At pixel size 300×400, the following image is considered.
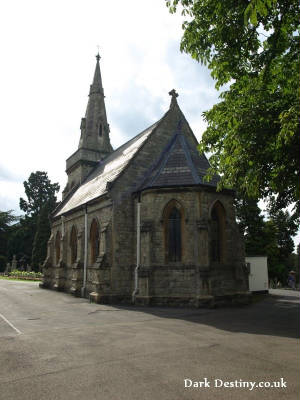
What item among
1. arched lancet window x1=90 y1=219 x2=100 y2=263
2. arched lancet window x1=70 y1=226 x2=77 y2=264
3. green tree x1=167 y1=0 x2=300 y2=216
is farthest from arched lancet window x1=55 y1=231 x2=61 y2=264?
green tree x1=167 y1=0 x2=300 y2=216

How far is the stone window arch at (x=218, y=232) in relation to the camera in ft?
53.2

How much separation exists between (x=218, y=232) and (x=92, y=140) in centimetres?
2057

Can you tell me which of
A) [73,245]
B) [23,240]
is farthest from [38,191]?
[73,245]

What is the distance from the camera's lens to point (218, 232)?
16.6 m

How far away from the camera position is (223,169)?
9578mm

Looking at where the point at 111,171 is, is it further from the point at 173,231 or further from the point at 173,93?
the point at 173,231

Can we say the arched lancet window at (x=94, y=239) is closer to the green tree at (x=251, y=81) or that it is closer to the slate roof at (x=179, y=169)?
the slate roof at (x=179, y=169)

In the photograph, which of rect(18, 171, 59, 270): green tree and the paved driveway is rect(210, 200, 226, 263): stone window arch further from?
rect(18, 171, 59, 270): green tree

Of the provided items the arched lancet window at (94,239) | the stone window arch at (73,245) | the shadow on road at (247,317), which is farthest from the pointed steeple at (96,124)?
the shadow on road at (247,317)

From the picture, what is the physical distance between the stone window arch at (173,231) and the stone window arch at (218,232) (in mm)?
1793

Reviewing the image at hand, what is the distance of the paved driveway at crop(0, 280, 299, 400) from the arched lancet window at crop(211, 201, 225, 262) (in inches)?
180

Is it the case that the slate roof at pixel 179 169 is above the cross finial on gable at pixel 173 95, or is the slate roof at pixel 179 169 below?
A: below

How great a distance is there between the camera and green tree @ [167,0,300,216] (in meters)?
7.82

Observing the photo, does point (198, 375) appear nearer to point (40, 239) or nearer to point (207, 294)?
point (207, 294)
